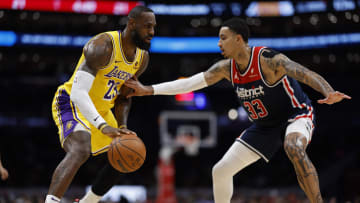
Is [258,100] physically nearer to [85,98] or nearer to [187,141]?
[85,98]

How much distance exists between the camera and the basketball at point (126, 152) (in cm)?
421

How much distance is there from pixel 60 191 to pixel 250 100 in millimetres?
2170

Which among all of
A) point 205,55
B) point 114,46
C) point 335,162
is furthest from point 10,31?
point 335,162

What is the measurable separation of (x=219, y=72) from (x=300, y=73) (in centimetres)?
105

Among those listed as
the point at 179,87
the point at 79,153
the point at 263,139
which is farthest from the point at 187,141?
the point at 79,153

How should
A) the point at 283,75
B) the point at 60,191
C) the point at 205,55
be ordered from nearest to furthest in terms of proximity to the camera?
the point at 60,191
the point at 283,75
the point at 205,55

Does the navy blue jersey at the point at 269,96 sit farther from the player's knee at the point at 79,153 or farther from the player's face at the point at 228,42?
the player's knee at the point at 79,153

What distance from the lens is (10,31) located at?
14.2 metres

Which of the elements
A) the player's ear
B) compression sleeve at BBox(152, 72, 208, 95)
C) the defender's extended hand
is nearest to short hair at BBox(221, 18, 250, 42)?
compression sleeve at BBox(152, 72, 208, 95)

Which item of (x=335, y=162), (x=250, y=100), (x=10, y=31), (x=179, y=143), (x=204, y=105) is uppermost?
(x=10, y=31)

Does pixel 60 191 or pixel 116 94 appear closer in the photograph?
pixel 60 191

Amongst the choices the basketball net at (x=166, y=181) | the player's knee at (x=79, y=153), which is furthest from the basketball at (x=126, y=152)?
the basketball net at (x=166, y=181)

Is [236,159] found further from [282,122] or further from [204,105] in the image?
[204,105]

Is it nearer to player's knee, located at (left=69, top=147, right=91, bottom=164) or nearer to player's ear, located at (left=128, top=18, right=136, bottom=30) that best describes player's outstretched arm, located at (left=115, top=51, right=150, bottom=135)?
player's ear, located at (left=128, top=18, right=136, bottom=30)
